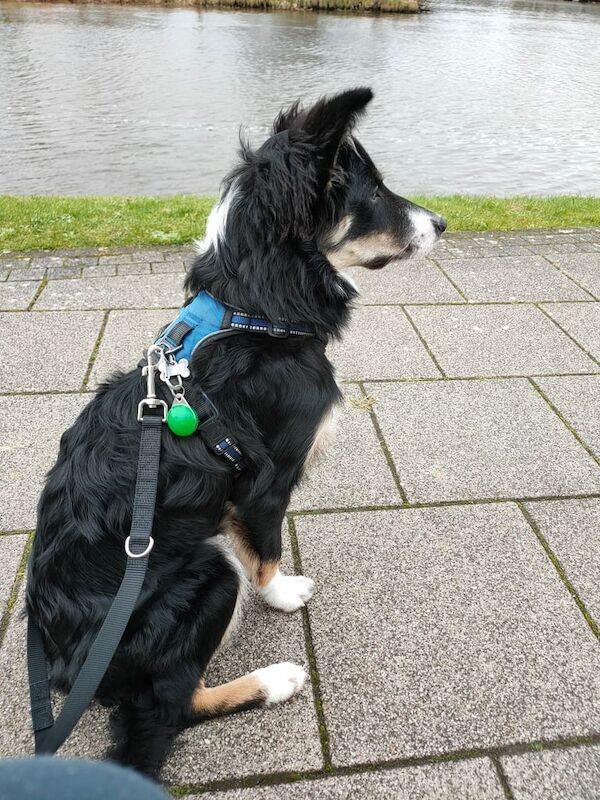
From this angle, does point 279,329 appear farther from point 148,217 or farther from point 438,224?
point 148,217

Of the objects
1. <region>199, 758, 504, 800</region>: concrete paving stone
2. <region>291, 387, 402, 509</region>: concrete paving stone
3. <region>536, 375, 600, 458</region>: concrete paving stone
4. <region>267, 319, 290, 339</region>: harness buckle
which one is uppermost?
<region>267, 319, 290, 339</region>: harness buckle

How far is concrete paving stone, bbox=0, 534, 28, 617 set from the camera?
2568 mm

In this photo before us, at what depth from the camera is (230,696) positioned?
2.16 meters

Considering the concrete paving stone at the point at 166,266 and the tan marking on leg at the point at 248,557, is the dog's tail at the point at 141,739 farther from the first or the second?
the concrete paving stone at the point at 166,266

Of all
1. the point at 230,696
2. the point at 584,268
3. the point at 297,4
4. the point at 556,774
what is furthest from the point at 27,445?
the point at 297,4

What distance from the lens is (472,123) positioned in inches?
586

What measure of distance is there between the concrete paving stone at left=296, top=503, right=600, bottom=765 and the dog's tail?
59 cm

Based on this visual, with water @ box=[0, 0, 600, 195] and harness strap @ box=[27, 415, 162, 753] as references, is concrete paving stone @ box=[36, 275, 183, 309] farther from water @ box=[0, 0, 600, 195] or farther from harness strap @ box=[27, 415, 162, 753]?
harness strap @ box=[27, 415, 162, 753]

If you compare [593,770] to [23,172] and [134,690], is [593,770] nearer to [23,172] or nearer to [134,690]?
[134,690]

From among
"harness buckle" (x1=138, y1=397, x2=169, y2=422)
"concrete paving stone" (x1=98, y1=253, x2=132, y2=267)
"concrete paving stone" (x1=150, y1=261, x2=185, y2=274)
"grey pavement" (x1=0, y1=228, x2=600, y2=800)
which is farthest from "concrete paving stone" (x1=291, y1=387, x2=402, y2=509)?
"concrete paving stone" (x1=98, y1=253, x2=132, y2=267)

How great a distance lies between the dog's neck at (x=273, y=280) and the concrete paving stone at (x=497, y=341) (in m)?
2.10

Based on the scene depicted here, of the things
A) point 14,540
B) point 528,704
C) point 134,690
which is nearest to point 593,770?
point 528,704

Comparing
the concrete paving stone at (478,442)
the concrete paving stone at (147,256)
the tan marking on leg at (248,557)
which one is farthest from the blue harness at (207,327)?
the concrete paving stone at (147,256)

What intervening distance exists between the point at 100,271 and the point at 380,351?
109 inches
